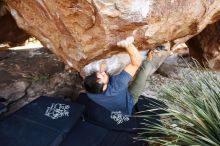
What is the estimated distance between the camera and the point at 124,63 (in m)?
4.81

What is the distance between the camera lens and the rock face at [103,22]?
141 inches

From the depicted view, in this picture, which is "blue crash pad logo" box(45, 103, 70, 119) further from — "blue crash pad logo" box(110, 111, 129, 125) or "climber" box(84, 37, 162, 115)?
"blue crash pad logo" box(110, 111, 129, 125)

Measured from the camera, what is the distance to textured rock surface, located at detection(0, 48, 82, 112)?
15.9 ft

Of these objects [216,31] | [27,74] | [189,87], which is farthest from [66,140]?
[216,31]

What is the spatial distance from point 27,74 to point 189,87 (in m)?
Answer: 2.55

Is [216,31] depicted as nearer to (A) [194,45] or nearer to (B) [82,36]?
(A) [194,45]

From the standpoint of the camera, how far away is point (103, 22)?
368 centimetres

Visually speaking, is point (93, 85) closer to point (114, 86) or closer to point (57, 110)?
point (114, 86)

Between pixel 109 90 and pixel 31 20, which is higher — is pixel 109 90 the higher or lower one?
the lower one

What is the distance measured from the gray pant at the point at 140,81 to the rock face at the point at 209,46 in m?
1.60

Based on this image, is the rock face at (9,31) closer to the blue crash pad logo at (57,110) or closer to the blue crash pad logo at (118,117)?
the blue crash pad logo at (57,110)

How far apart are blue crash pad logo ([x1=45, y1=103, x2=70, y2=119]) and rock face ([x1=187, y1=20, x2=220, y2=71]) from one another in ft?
10.3

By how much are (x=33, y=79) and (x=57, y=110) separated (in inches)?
60.1

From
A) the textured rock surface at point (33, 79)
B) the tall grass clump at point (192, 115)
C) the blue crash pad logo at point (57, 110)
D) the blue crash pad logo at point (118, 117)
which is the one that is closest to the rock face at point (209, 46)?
the textured rock surface at point (33, 79)
